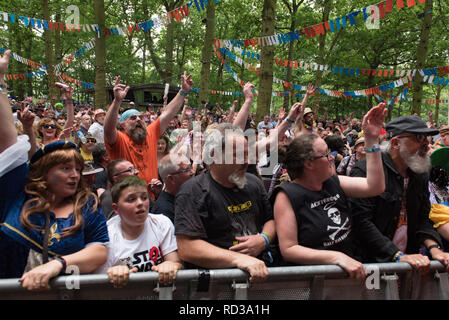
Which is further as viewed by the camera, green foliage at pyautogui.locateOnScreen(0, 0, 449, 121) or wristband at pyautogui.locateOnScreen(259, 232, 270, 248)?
green foliage at pyautogui.locateOnScreen(0, 0, 449, 121)

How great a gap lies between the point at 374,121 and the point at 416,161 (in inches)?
22.0

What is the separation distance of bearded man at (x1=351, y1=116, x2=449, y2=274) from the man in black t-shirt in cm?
75

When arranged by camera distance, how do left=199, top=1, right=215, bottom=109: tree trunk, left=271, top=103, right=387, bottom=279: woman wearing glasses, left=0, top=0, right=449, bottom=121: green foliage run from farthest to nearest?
left=0, top=0, right=449, bottom=121: green foliage < left=199, top=1, right=215, bottom=109: tree trunk < left=271, top=103, right=387, bottom=279: woman wearing glasses

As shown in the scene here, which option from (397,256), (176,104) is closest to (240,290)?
(397,256)

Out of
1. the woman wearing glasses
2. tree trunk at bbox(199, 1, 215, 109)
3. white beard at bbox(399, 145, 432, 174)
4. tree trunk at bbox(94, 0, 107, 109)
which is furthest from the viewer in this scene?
tree trunk at bbox(199, 1, 215, 109)

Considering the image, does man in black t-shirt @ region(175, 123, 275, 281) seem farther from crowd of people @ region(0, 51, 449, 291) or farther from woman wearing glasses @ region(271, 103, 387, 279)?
woman wearing glasses @ region(271, 103, 387, 279)

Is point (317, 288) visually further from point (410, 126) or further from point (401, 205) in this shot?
point (410, 126)

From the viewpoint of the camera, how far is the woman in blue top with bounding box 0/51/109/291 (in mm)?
1807

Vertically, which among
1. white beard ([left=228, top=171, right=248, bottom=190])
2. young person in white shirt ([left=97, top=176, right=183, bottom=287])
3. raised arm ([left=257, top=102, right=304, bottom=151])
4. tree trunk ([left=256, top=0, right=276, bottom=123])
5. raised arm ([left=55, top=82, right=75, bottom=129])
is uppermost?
tree trunk ([left=256, top=0, right=276, bottom=123])

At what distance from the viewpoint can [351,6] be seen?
18.4 metres

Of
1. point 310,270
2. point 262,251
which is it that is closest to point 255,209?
point 262,251

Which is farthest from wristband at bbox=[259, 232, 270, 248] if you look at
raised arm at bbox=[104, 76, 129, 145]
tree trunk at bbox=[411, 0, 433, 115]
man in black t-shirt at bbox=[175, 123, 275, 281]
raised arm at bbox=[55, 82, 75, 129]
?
tree trunk at bbox=[411, 0, 433, 115]

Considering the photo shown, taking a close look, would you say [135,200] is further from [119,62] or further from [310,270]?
[119,62]

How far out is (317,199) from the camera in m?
2.15
